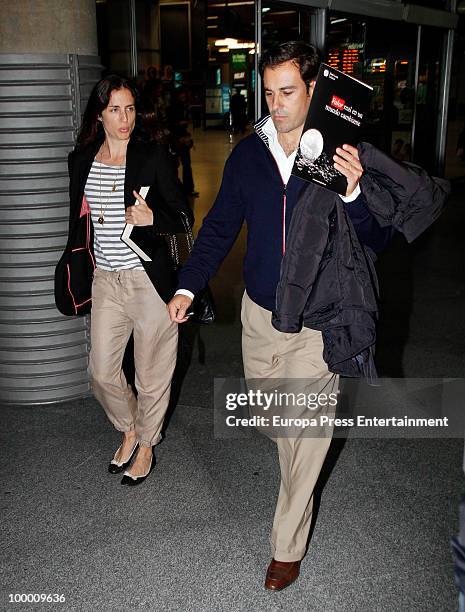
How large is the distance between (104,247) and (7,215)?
126cm

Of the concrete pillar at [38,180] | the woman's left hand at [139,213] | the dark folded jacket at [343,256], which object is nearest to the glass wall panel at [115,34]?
the concrete pillar at [38,180]

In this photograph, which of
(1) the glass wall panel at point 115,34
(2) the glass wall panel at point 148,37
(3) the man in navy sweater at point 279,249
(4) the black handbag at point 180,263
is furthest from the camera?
(2) the glass wall panel at point 148,37

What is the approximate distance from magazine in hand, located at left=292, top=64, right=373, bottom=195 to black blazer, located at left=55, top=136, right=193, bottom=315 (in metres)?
1.22

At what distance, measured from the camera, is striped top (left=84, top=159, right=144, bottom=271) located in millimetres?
3697

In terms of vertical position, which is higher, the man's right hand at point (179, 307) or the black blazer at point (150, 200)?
the black blazer at point (150, 200)

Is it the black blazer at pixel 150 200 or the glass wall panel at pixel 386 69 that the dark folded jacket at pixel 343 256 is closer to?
the black blazer at pixel 150 200

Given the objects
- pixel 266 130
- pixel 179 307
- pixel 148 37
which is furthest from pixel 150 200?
pixel 148 37

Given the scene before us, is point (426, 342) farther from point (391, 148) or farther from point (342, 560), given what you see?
point (391, 148)

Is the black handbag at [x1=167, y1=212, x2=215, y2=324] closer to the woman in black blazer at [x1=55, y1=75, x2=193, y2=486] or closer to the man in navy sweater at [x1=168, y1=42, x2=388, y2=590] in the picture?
the woman in black blazer at [x1=55, y1=75, x2=193, y2=486]

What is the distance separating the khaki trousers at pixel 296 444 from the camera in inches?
119

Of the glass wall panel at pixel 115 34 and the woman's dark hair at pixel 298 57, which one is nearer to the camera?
the woman's dark hair at pixel 298 57

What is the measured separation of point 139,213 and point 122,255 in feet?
0.83

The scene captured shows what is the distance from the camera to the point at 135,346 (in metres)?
3.95

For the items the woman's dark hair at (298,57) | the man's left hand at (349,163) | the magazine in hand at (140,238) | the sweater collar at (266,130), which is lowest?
the magazine in hand at (140,238)
